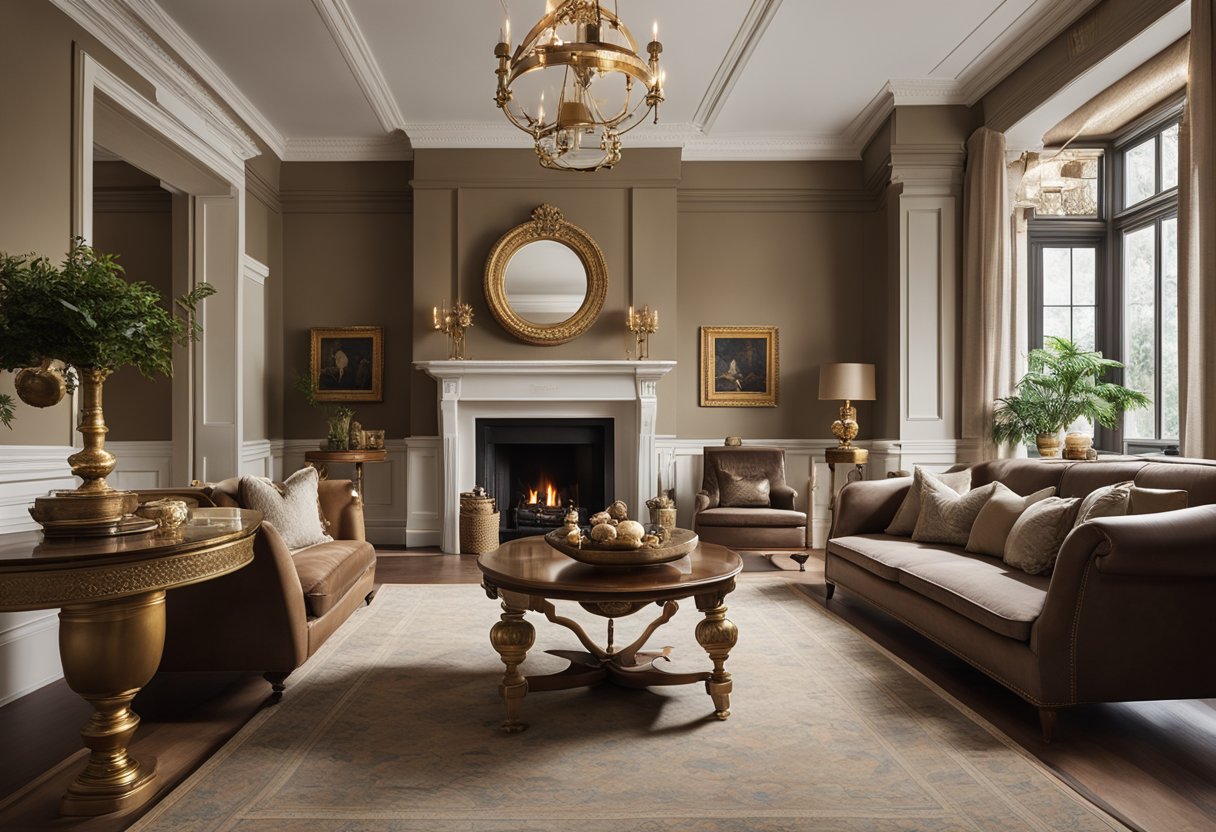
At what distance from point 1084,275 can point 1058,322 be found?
17.2 inches

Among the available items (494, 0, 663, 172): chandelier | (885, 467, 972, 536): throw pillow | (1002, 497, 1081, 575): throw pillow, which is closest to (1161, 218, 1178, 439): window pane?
(885, 467, 972, 536): throw pillow

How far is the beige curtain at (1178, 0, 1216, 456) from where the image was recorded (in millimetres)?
3543

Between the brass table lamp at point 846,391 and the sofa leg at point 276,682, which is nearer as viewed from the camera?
the sofa leg at point 276,682

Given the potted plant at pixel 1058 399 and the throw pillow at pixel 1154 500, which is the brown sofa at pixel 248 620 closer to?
the throw pillow at pixel 1154 500

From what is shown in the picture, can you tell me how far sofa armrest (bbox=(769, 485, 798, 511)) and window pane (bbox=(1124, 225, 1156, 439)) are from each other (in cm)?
258

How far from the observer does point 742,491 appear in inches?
245

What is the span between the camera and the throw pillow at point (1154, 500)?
9.42 feet

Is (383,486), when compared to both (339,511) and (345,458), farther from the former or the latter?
(339,511)

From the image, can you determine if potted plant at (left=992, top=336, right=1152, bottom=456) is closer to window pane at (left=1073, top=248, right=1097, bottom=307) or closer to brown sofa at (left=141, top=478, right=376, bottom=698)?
window pane at (left=1073, top=248, right=1097, bottom=307)

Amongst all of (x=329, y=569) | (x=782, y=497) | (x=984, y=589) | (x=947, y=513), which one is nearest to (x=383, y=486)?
(x=782, y=497)

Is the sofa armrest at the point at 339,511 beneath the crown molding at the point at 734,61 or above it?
beneath

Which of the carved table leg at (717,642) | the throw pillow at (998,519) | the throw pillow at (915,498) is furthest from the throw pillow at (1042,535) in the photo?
the carved table leg at (717,642)

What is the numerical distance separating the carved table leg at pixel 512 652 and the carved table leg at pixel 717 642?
2.10ft

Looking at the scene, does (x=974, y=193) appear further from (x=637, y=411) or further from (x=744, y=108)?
(x=637, y=411)
